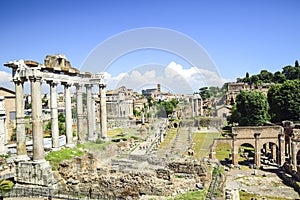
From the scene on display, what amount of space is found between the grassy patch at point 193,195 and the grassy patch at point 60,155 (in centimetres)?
820

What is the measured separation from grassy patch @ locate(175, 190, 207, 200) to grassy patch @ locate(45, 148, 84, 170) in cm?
820

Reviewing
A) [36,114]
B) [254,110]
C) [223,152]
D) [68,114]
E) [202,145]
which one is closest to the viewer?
[36,114]

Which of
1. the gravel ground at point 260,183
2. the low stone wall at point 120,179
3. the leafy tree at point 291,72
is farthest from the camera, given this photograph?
the leafy tree at point 291,72

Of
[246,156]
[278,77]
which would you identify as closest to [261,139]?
[246,156]

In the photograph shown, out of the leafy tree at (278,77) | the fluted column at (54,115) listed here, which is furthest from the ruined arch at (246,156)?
the leafy tree at (278,77)

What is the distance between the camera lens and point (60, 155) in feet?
59.5

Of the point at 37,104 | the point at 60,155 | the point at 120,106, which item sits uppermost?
the point at 37,104

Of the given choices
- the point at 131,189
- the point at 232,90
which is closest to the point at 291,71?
the point at 232,90

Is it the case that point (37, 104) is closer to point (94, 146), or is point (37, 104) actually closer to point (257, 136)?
point (94, 146)

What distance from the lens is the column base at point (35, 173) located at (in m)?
15.5

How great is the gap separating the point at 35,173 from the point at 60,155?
254 cm

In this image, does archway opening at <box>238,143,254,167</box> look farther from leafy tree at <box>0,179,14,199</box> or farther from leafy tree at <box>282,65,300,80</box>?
leafy tree at <box>282,65,300,80</box>

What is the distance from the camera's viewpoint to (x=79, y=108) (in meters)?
23.2

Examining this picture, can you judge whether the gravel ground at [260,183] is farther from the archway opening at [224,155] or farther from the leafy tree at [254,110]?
the leafy tree at [254,110]
